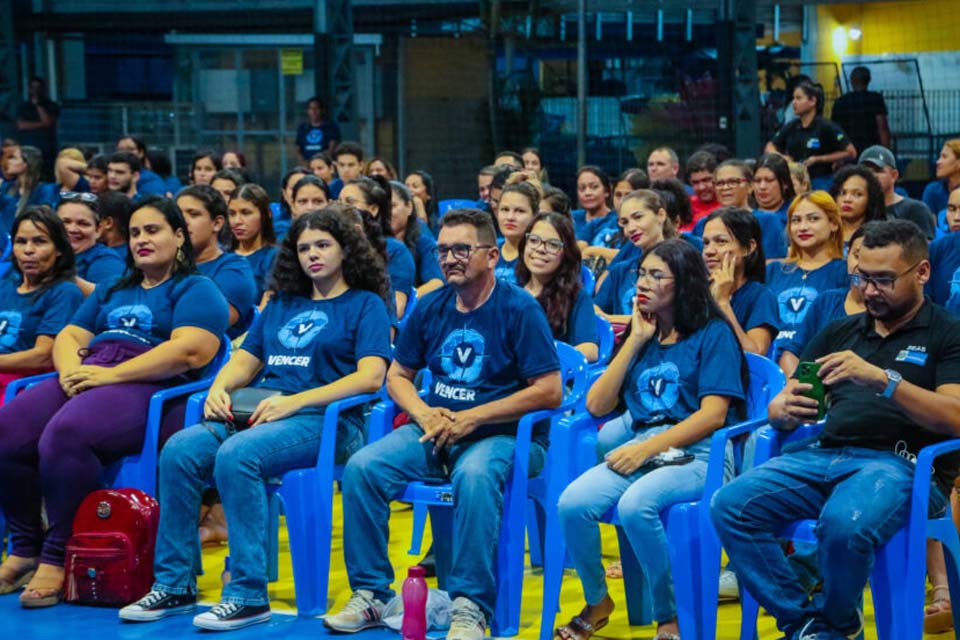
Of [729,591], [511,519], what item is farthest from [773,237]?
[511,519]

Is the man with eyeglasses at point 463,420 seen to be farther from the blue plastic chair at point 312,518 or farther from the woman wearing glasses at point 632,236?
the woman wearing glasses at point 632,236

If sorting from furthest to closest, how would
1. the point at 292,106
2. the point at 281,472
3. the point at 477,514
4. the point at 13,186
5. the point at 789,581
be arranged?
the point at 292,106 < the point at 13,186 < the point at 281,472 < the point at 477,514 < the point at 789,581

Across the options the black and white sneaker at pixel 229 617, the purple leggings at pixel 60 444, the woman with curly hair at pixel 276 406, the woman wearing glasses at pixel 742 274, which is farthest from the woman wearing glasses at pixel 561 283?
the black and white sneaker at pixel 229 617

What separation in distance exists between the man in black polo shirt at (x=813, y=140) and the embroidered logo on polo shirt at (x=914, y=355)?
5354 mm

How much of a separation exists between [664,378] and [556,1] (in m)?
8.60

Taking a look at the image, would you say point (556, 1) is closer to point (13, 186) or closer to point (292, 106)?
point (292, 106)

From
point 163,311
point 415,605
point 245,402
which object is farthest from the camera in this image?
point 163,311

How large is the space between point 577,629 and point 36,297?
2672mm

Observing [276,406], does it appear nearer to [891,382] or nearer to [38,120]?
[891,382]

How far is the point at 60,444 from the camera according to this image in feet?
16.3

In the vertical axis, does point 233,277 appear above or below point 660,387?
above

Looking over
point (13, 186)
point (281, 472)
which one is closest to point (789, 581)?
point (281, 472)

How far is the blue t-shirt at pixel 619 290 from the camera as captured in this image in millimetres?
6238

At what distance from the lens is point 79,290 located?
5734 millimetres
